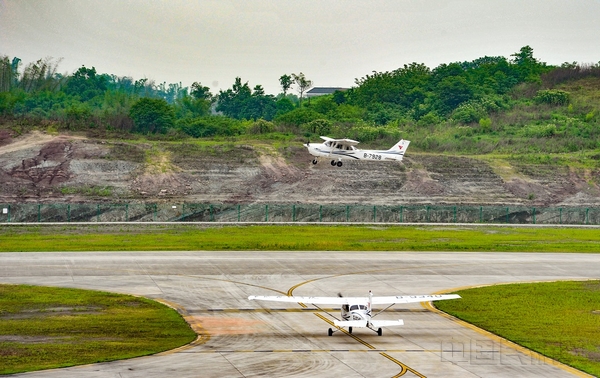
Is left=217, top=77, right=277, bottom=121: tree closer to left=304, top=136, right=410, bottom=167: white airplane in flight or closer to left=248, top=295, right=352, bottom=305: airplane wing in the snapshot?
left=304, top=136, right=410, bottom=167: white airplane in flight

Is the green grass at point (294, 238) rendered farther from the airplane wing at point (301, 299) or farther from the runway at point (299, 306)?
the airplane wing at point (301, 299)

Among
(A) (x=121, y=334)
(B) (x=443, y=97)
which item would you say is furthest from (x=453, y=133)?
(A) (x=121, y=334)

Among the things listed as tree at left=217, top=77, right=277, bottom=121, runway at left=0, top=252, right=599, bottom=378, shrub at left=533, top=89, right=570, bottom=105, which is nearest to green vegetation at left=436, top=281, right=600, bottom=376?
runway at left=0, top=252, right=599, bottom=378

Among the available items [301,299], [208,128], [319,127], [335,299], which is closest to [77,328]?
[301,299]

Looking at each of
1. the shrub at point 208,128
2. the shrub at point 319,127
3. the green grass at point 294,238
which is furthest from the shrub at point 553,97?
the green grass at point 294,238

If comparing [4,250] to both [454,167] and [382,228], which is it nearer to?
[382,228]

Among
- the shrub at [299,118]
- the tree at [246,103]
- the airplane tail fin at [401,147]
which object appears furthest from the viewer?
the tree at [246,103]

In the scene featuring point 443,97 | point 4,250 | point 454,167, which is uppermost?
point 443,97

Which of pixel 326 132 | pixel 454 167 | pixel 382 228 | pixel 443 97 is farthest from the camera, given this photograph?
pixel 443 97
